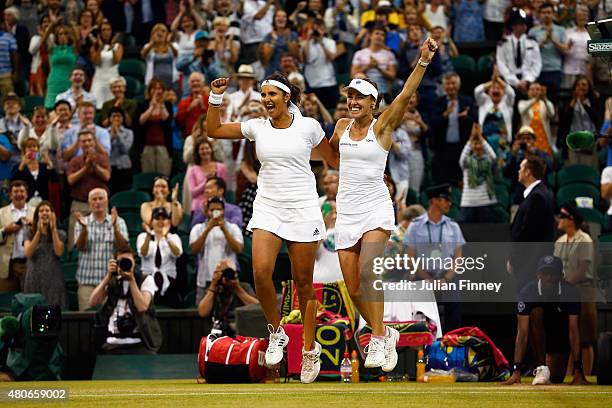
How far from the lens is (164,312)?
13859mm

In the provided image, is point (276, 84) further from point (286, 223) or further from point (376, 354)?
point (376, 354)

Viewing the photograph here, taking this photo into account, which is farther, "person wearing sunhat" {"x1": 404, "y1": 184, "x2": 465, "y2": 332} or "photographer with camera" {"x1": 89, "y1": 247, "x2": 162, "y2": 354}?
"person wearing sunhat" {"x1": 404, "y1": 184, "x2": 465, "y2": 332}

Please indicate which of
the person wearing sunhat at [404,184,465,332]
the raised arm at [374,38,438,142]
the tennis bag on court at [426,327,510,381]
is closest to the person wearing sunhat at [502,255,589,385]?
the tennis bag on court at [426,327,510,381]

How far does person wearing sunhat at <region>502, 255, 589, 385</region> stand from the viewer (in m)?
11.7

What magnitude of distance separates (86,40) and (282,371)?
7864mm

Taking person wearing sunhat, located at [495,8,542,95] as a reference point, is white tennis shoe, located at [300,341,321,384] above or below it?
below

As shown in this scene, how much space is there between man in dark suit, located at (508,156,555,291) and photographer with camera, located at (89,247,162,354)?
12.6 feet

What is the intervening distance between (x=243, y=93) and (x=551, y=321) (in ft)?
20.8

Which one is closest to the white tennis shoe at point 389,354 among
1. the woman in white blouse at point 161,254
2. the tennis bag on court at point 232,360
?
the tennis bag on court at point 232,360

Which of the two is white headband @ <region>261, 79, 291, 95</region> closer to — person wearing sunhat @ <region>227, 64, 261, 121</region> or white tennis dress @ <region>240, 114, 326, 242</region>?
white tennis dress @ <region>240, 114, 326, 242</region>

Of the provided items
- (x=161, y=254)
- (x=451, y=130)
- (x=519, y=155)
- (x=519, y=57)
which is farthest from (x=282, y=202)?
(x=519, y=57)

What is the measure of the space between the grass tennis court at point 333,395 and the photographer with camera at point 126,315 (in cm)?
195

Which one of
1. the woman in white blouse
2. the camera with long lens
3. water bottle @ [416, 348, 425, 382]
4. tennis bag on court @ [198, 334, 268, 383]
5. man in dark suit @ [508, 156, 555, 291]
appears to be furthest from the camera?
the woman in white blouse

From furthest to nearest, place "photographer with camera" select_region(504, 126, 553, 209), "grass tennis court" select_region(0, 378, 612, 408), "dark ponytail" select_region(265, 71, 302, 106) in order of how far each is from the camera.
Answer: "photographer with camera" select_region(504, 126, 553, 209)
"dark ponytail" select_region(265, 71, 302, 106)
"grass tennis court" select_region(0, 378, 612, 408)
